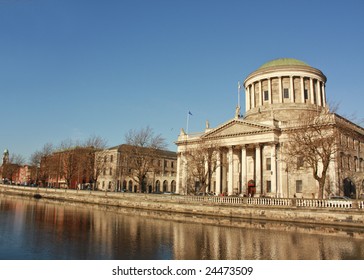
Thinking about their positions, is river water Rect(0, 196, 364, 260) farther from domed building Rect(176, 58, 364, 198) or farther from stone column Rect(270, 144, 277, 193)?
stone column Rect(270, 144, 277, 193)

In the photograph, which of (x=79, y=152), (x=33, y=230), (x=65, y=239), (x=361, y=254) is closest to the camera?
(x=361, y=254)

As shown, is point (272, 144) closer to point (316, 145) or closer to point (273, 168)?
point (273, 168)

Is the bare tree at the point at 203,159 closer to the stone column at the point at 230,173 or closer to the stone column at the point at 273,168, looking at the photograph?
the stone column at the point at 230,173

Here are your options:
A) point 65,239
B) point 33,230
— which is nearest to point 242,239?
point 65,239

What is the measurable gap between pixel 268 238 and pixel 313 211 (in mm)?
11776

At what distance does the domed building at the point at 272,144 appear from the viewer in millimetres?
49375

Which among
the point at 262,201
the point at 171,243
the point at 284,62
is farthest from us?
the point at 284,62

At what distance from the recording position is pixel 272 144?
2093 inches

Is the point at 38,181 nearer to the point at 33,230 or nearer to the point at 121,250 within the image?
the point at 33,230

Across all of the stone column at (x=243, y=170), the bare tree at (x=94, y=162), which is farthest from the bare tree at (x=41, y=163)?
the stone column at (x=243, y=170)

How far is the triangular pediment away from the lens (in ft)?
178

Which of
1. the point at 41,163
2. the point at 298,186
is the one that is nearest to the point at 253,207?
the point at 298,186

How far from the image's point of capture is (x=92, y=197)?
58.4 meters

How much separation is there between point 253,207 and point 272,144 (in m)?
19.4
